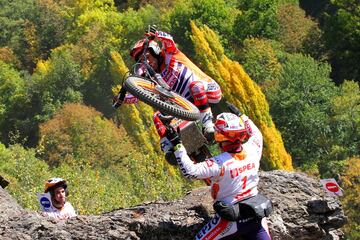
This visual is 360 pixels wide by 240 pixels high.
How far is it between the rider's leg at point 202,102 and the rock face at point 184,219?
0.99 m

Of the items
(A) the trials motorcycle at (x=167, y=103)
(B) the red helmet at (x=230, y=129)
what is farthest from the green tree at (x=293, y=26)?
(B) the red helmet at (x=230, y=129)

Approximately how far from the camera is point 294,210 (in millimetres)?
12828

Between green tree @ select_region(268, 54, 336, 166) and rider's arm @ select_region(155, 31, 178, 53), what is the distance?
58.4 metres

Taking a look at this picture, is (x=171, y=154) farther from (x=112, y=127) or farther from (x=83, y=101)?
(x=83, y=101)

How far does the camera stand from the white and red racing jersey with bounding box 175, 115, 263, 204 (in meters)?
11.1

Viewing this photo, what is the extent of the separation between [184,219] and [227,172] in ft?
4.55

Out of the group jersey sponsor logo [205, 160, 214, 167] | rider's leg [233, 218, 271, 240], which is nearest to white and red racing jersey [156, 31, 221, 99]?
jersey sponsor logo [205, 160, 214, 167]

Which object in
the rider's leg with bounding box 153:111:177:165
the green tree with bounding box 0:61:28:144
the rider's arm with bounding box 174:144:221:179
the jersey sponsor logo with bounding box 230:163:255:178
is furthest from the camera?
the green tree with bounding box 0:61:28:144

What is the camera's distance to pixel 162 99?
1317cm

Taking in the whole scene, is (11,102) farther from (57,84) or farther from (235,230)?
(235,230)

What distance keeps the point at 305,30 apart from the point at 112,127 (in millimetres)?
23812

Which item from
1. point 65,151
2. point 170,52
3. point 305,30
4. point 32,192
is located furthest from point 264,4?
point 170,52

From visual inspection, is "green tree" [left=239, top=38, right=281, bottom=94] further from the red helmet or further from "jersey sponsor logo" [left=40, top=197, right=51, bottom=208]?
the red helmet

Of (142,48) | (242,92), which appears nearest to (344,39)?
(242,92)
